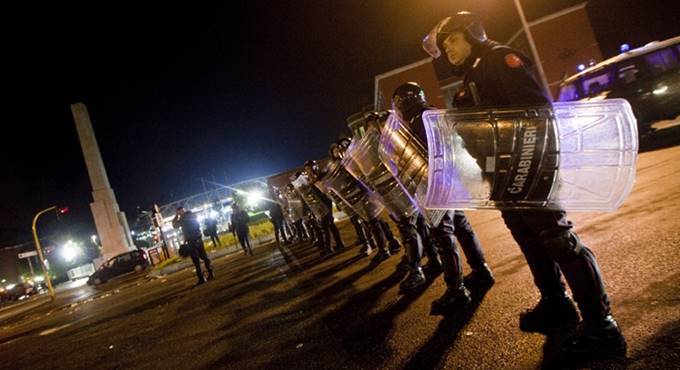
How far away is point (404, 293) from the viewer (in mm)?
4352

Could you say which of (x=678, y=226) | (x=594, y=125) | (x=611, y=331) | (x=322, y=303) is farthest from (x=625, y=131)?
(x=322, y=303)

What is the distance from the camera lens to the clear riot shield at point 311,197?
8383 millimetres

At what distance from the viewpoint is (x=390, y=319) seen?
3676 millimetres

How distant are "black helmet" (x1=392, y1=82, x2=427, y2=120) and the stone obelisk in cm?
3398

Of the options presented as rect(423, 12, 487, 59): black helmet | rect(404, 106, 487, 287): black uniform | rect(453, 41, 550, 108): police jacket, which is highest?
rect(423, 12, 487, 59): black helmet

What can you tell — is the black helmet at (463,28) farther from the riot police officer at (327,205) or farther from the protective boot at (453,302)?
the riot police officer at (327,205)

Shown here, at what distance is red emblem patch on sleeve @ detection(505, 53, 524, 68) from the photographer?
2199 mm

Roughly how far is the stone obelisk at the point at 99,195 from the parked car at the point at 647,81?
3268cm

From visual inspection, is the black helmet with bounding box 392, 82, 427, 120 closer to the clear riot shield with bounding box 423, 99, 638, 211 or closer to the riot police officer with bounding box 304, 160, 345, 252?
the clear riot shield with bounding box 423, 99, 638, 211

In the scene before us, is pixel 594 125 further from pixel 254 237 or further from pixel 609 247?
pixel 254 237

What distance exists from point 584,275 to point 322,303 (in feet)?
10.8

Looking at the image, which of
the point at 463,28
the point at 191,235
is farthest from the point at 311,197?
the point at 463,28

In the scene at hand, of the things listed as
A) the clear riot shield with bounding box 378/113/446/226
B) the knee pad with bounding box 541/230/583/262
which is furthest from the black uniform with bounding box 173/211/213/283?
the knee pad with bounding box 541/230/583/262

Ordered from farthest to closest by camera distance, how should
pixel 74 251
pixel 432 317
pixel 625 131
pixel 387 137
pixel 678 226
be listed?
pixel 74 251, pixel 678 226, pixel 432 317, pixel 387 137, pixel 625 131
